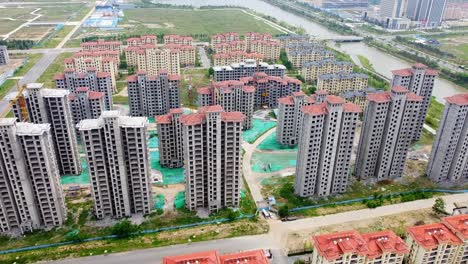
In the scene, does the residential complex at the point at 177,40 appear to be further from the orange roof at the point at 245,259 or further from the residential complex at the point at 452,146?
the orange roof at the point at 245,259

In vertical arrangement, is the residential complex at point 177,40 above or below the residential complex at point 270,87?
above

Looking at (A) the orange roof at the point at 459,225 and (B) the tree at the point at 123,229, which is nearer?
(A) the orange roof at the point at 459,225

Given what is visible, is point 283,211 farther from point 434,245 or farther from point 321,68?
point 321,68

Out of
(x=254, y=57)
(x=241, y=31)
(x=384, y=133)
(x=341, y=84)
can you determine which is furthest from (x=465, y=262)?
(x=241, y=31)

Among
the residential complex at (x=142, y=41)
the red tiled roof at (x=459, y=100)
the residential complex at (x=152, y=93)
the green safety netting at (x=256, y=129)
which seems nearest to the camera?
the red tiled roof at (x=459, y=100)

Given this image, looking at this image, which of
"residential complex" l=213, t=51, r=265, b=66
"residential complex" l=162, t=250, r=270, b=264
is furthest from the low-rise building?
"residential complex" l=213, t=51, r=265, b=66

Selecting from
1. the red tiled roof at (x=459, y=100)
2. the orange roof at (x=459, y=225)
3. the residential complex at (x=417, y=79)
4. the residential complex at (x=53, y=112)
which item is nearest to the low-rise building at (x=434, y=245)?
the orange roof at (x=459, y=225)

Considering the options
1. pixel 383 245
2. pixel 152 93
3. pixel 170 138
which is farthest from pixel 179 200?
pixel 152 93

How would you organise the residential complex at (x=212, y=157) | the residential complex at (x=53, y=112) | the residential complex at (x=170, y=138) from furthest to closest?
the residential complex at (x=170, y=138) → the residential complex at (x=53, y=112) → the residential complex at (x=212, y=157)
